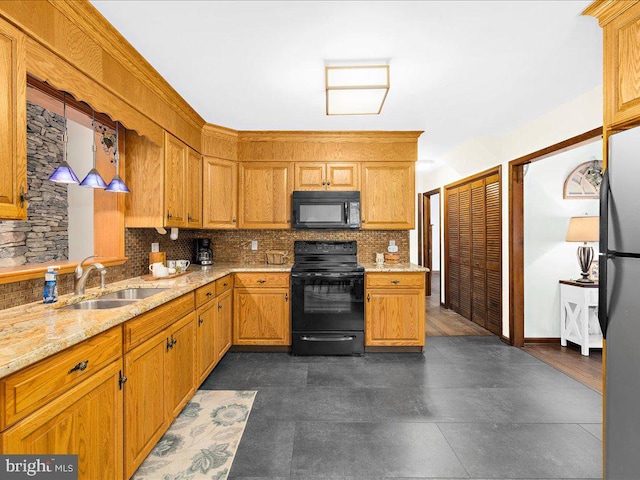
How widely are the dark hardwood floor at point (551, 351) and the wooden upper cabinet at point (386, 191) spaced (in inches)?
62.7

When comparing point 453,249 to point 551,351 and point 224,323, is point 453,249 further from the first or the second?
point 224,323

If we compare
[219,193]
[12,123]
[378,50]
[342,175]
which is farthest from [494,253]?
[12,123]

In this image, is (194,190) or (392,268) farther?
(392,268)

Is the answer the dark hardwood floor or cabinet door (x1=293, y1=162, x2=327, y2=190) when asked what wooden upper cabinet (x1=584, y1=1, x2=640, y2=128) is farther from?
cabinet door (x1=293, y1=162, x2=327, y2=190)

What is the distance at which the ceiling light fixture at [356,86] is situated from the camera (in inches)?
88.8

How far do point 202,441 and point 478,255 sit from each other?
396 centimetres

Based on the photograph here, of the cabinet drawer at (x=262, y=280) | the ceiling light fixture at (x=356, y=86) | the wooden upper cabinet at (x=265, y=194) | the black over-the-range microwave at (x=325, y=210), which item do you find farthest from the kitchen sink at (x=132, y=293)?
the ceiling light fixture at (x=356, y=86)

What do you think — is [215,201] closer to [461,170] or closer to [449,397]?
[449,397]

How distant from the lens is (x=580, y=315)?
350cm

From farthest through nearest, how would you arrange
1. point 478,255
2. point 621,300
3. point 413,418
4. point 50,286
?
point 478,255
point 413,418
point 50,286
point 621,300

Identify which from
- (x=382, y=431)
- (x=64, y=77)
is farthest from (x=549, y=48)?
(x=64, y=77)

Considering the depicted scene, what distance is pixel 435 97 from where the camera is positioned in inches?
114

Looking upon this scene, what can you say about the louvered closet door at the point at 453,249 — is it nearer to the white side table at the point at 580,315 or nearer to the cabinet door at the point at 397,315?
the white side table at the point at 580,315

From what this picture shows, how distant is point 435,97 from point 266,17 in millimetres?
1689
